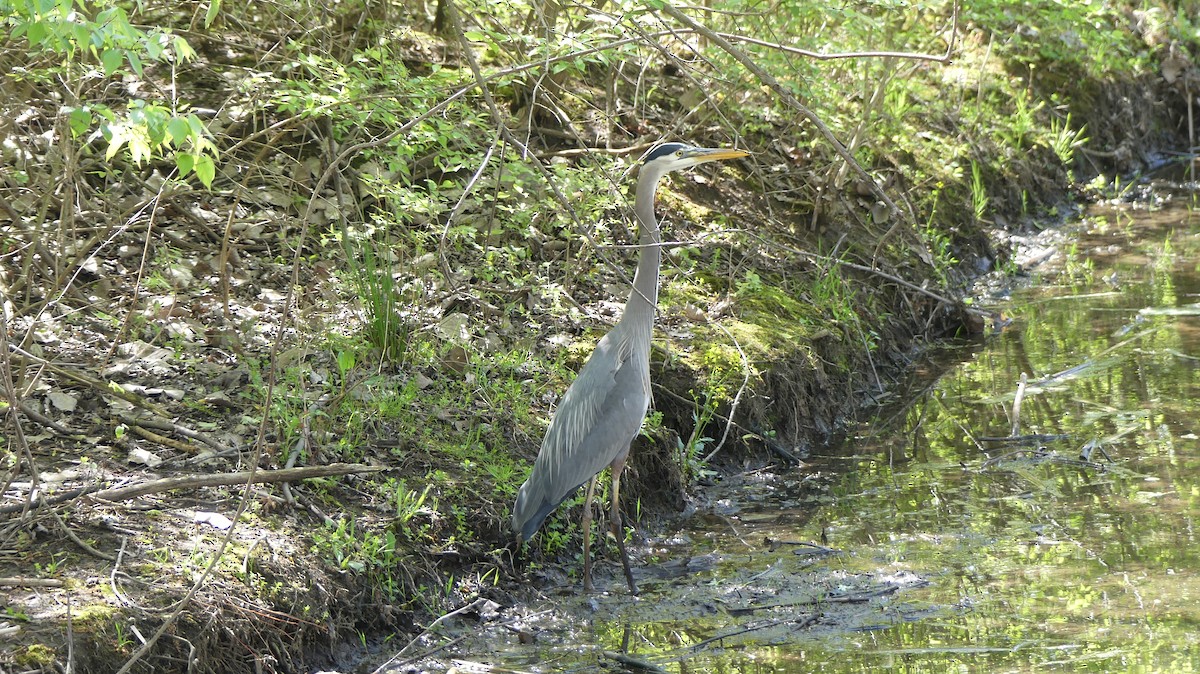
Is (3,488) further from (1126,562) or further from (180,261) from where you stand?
(1126,562)

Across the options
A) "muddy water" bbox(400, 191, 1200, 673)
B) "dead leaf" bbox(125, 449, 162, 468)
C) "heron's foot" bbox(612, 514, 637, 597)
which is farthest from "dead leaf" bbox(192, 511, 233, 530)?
"heron's foot" bbox(612, 514, 637, 597)

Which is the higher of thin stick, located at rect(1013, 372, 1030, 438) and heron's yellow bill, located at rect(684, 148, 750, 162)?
heron's yellow bill, located at rect(684, 148, 750, 162)

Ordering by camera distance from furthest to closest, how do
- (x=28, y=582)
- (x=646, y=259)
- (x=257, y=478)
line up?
(x=646, y=259)
(x=257, y=478)
(x=28, y=582)

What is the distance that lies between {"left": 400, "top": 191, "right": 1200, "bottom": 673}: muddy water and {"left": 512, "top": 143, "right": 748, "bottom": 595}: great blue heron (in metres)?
0.34

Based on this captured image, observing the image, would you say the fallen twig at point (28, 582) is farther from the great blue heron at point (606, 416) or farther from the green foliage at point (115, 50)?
the great blue heron at point (606, 416)

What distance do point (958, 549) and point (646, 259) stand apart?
5.78 feet

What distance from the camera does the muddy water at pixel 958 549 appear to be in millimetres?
4117

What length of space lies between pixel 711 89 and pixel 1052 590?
438 centimetres

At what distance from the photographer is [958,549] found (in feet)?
16.1

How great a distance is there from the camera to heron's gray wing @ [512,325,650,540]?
462cm

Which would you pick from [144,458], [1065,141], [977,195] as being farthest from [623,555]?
[1065,141]

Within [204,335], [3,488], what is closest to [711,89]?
[204,335]

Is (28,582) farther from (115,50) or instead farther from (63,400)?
(115,50)

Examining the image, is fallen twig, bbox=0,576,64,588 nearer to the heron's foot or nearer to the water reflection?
the heron's foot
